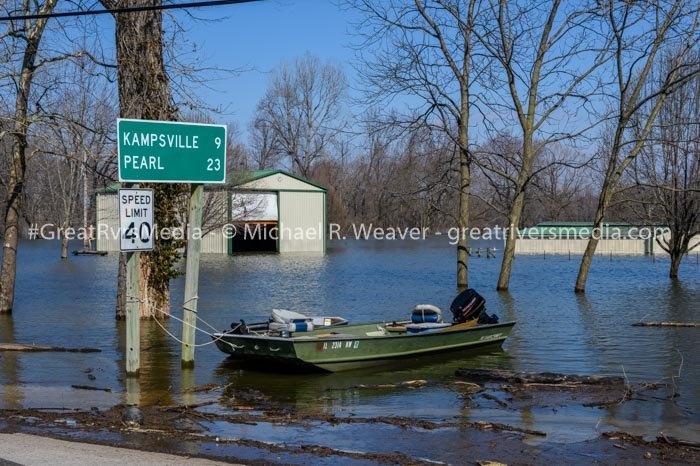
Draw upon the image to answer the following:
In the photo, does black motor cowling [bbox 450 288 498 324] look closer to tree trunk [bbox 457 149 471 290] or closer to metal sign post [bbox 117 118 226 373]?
metal sign post [bbox 117 118 226 373]

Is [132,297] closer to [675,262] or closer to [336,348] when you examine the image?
[336,348]

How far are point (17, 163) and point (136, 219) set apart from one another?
35.9 ft

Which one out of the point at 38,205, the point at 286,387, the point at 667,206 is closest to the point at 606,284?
the point at 667,206

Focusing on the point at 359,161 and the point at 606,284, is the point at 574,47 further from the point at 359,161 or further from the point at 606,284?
the point at 359,161

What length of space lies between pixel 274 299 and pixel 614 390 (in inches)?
679

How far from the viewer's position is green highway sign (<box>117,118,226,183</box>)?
12461 mm

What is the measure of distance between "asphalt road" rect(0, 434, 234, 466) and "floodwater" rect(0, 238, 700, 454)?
1.88 m

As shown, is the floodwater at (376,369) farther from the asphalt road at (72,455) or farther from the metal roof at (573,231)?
the metal roof at (573,231)

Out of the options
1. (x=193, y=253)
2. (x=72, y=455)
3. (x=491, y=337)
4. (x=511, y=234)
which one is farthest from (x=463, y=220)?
(x=72, y=455)

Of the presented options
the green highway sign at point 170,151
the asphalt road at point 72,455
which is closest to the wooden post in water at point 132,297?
the green highway sign at point 170,151

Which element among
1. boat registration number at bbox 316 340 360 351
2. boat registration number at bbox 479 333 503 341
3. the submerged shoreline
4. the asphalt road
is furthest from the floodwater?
the asphalt road

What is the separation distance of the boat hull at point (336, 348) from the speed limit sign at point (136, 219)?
2.72 m

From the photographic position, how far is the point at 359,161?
388 ft

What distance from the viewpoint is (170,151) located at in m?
13.0
